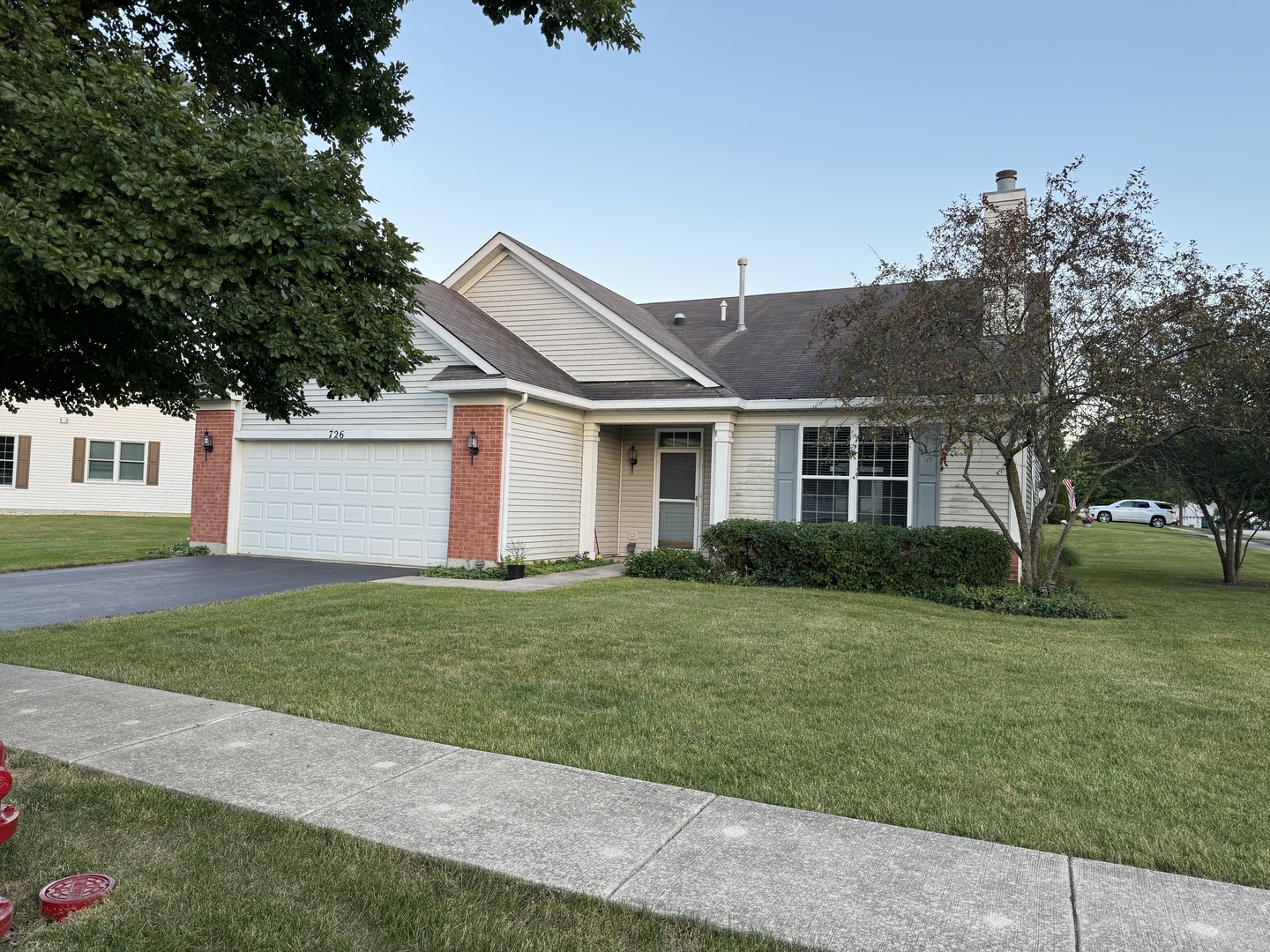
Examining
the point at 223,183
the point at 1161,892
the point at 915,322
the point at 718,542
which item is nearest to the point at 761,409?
the point at 718,542

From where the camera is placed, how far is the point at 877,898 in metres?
2.92

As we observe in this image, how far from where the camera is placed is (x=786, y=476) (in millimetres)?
13977

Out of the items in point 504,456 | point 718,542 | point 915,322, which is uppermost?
point 915,322

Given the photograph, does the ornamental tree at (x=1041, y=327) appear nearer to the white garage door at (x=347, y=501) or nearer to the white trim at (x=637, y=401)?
the white trim at (x=637, y=401)

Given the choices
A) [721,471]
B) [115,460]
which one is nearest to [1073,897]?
[721,471]

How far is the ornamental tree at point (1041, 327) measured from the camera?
400 inches

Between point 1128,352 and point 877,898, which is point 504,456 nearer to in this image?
point 1128,352

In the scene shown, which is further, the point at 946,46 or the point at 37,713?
the point at 946,46

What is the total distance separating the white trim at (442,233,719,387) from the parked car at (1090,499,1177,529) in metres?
38.1

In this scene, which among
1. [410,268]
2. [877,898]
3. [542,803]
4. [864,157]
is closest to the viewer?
[877,898]

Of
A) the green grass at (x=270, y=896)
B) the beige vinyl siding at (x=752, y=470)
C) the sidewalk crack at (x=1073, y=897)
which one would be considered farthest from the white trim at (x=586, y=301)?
the green grass at (x=270, y=896)

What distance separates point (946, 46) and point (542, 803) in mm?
13923

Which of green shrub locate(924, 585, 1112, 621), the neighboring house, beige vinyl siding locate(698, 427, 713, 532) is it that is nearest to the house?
beige vinyl siding locate(698, 427, 713, 532)

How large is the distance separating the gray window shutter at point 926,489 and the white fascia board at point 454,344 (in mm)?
6794
